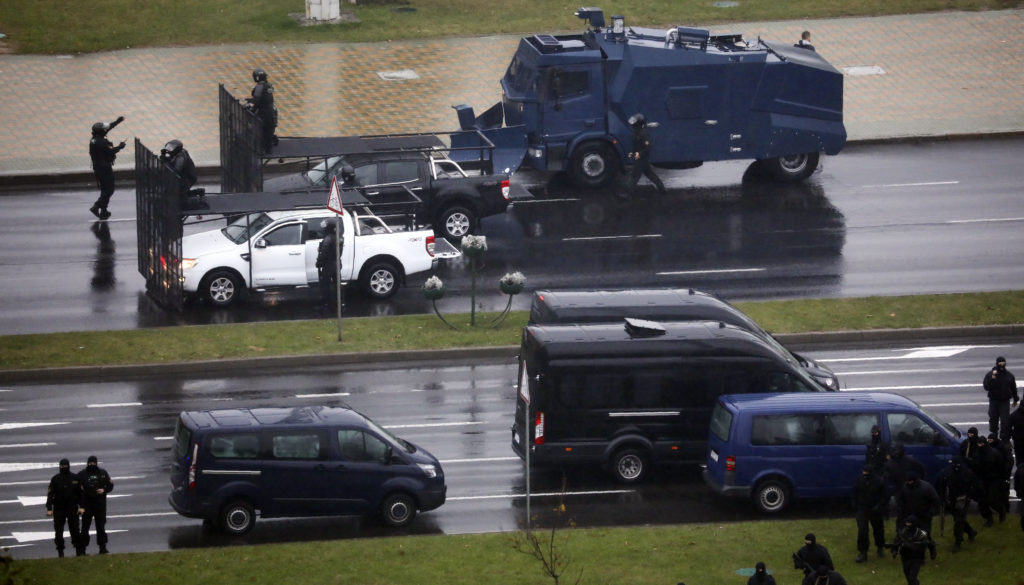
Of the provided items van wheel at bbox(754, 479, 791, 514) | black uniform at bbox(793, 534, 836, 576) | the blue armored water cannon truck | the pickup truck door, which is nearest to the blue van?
van wheel at bbox(754, 479, 791, 514)

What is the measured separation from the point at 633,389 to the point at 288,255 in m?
9.99

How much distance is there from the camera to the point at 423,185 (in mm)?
32344

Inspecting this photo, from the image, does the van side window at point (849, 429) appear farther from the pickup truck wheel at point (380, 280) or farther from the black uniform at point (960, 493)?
the pickup truck wheel at point (380, 280)

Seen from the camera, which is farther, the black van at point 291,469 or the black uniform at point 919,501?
the black van at point 291,469

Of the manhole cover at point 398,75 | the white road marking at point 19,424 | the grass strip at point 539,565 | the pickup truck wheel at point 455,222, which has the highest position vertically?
the manhole cover at point 398,75

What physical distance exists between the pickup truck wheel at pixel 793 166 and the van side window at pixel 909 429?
1672cm

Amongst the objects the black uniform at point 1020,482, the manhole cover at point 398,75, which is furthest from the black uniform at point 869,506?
the manhole cover at point 398,75

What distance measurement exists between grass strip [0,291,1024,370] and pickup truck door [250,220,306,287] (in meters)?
1.20

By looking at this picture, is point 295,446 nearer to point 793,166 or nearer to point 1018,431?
point 1018,431

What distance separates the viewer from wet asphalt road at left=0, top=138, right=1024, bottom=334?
29.6 metres

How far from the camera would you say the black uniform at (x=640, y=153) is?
34.8 meters

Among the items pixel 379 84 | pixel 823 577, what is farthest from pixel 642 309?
pixel 379 84

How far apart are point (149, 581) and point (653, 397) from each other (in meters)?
7.36

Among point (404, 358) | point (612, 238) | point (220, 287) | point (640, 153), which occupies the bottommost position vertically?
point (404, 358)
